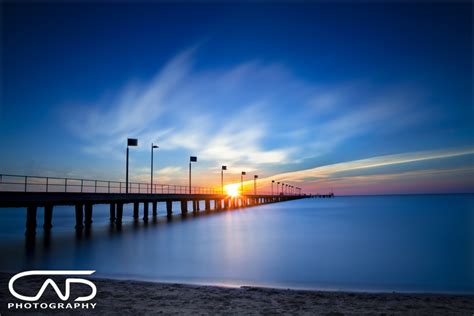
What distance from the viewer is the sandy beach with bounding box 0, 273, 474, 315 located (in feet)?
20.5

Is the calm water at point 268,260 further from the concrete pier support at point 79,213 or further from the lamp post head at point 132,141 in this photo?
the lamp post head at point 132,141

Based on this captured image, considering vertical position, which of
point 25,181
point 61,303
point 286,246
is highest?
point 25,181

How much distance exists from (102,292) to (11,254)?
440 inches

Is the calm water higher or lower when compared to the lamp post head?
lower

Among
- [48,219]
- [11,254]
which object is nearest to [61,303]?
[11,254]

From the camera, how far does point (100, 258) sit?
14.9 meters

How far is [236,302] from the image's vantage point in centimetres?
688

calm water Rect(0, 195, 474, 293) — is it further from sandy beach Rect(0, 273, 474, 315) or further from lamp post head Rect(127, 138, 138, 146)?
lamp post head Rect(127, 138, 138, 146)

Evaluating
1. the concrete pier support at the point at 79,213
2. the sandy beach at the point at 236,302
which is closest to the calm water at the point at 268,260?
the sandy beach at the point at 236,302

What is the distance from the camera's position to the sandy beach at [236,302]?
626 centimetres

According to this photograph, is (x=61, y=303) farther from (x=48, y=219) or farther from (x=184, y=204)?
(x=184, y=204)

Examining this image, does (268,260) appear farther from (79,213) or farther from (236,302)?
(79,213)

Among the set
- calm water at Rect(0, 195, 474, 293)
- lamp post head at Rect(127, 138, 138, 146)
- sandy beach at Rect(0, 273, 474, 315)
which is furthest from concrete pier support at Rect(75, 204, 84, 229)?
sandy beach at Rect(0, 273, 474, 315)

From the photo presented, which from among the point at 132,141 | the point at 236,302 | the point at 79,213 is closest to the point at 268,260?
the point at 236,302
